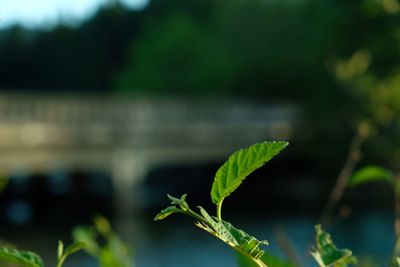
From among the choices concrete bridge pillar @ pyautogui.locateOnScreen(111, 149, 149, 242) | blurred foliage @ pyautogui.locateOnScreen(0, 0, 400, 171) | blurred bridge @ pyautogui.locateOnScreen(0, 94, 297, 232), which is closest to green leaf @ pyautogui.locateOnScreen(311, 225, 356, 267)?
blurred foliage @ pyautogui.locateOnScreen(0, 0, 400, 171)

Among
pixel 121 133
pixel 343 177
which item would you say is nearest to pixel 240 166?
pixel 343 177

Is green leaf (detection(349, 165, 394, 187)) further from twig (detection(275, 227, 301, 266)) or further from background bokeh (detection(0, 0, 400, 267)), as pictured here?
background bokeh (detection(0, 0, 400, 267))

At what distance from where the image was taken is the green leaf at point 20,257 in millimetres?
826

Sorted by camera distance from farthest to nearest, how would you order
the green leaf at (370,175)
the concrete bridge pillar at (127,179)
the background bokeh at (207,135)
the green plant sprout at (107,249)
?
the concrete bridge pillar at (127,179) → the background bokeh at (207,135) → the green plant sprout at (107,249) → the green leaf at (370,175)

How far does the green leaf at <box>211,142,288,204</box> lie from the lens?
766 mm

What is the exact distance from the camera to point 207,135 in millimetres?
29516

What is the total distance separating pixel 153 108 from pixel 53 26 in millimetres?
31324

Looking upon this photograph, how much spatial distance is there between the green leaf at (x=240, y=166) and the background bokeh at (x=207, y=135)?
14.8 m

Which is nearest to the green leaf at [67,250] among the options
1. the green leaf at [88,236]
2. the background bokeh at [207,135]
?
the green leaf at [88,236]

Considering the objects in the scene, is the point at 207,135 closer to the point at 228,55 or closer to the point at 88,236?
the point at 228,55

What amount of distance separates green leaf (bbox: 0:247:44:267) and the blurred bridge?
24.1 meters

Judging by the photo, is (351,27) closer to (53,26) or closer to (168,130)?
(168,130)

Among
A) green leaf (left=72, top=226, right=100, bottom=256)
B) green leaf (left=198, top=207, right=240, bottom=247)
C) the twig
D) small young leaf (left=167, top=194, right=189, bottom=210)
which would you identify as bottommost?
green leaf (left=72, top=226, right=100, bottom=256)

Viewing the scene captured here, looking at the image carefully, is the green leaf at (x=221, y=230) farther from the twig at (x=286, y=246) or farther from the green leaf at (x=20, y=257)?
the twig at (x=286, y=246)
